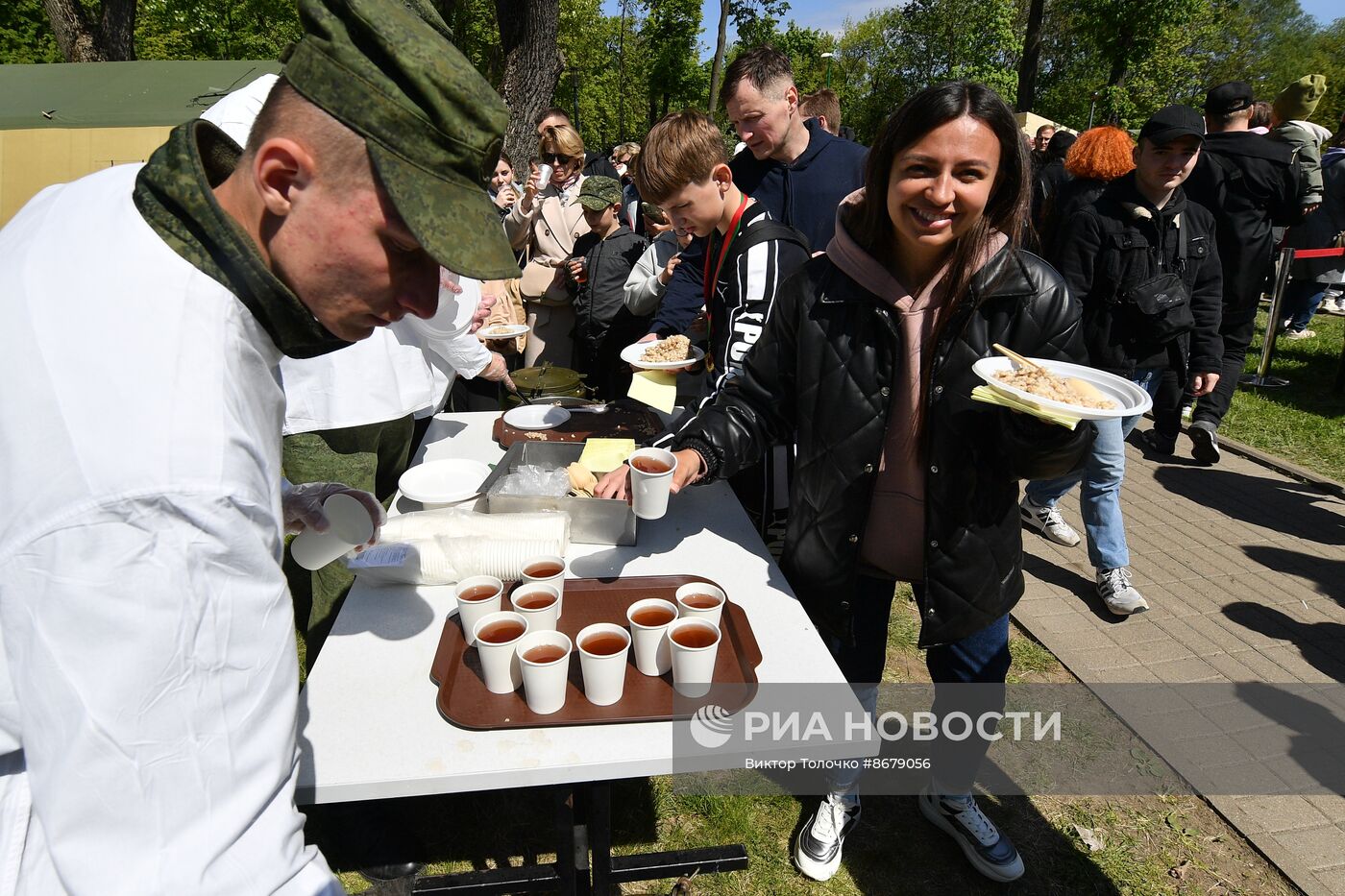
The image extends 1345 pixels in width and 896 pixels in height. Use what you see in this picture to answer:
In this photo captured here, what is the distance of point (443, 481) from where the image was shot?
2529 mm

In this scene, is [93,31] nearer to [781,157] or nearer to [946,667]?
[781,157]

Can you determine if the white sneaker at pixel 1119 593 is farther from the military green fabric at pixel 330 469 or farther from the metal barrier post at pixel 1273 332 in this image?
the metal barrier post at pixel 1273 332

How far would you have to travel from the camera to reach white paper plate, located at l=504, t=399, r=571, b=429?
3025 millimetres

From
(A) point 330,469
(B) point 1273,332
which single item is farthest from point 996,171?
(B) point 1273,332

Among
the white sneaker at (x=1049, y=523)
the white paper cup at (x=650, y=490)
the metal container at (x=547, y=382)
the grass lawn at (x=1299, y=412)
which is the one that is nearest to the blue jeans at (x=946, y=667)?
the white paper cup at (x=650, y=490)

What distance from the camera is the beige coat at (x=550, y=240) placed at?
592 cm

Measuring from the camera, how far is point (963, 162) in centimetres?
185

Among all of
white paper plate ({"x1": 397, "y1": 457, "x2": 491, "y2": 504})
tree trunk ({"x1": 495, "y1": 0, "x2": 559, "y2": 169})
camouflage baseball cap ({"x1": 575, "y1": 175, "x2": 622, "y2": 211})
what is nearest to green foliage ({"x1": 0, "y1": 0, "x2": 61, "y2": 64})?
tree trunk ({"x1": 495, "y1": 0, "x2": 559, "y2": 169})

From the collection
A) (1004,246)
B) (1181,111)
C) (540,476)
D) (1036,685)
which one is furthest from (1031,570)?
(540,476)

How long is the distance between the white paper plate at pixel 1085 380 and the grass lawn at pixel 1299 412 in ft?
17.0

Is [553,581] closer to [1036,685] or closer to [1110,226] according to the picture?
[1036,685]

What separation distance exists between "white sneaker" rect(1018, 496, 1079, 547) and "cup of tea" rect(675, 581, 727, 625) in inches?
136

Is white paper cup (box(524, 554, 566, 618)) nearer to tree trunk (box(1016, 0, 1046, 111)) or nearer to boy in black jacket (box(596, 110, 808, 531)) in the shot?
boy in black jacket (box(596, 110, 808, 531))

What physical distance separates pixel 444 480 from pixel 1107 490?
331 cm
